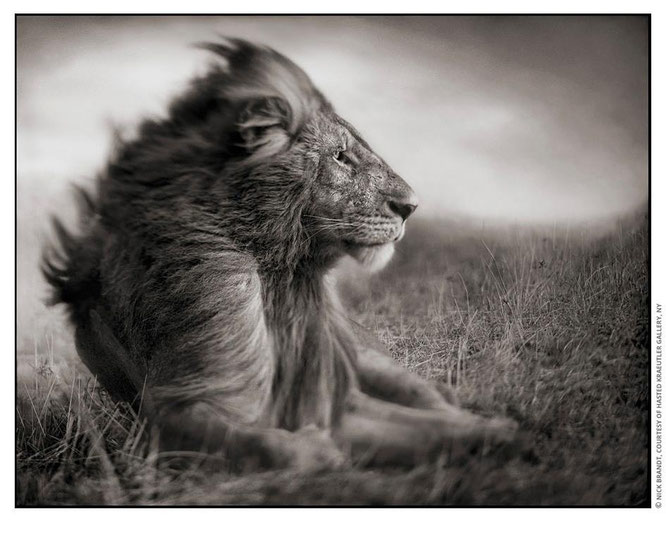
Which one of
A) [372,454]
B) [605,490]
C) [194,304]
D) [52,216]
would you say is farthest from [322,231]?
[605,490]

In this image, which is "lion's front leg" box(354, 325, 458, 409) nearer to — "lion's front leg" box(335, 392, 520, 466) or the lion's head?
"lion's front leg" box(335, 392, 520, 466)

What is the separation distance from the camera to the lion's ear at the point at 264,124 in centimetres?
361

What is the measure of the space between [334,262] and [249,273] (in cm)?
44

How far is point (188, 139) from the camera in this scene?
146 inches

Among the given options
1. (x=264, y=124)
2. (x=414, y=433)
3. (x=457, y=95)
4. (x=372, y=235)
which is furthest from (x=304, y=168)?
(x=414, y=433)

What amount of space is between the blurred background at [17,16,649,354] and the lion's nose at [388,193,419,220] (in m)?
0.18

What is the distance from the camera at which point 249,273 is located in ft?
11.9

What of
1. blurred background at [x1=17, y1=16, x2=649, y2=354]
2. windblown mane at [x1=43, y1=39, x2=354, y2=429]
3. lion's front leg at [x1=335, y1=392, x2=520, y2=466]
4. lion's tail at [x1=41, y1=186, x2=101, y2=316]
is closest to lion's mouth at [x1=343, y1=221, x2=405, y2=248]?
windblown mane at [x1=43, y1=39, x2=354, y2=429]

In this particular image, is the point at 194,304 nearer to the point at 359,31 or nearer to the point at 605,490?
the point at 359,31

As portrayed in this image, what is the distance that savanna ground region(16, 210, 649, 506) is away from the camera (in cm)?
363

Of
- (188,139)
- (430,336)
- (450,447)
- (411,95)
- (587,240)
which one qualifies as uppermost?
(411,95)

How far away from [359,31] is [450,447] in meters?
2.14

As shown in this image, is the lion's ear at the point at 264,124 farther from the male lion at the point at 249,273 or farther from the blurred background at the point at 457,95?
the blurred background at the point at 457,95

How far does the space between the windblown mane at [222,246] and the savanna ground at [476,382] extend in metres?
0.33
